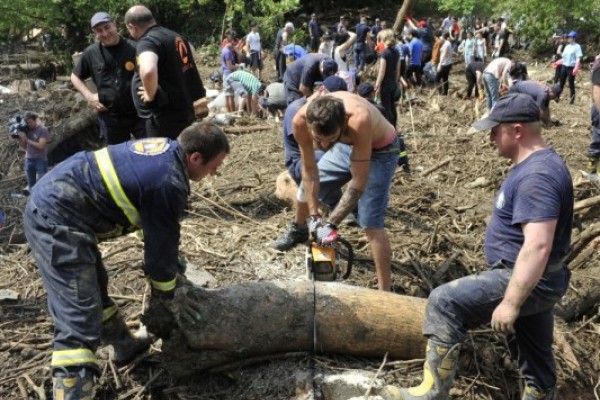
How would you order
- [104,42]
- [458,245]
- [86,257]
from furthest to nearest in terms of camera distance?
[458,245] < [104,42] < [86,257]

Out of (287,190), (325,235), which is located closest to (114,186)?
(325,235)

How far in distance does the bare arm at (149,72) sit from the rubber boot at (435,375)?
3.29m

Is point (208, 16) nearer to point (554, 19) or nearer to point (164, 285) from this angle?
point (554, 19)

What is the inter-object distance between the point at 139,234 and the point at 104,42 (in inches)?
76.0

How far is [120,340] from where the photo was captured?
3605mm

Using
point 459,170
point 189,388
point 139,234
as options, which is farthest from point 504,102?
point 459,170

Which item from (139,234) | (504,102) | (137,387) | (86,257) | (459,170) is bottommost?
(459,170)

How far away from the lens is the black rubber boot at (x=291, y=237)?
16.5ft

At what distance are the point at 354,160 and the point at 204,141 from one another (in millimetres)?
→ 1435

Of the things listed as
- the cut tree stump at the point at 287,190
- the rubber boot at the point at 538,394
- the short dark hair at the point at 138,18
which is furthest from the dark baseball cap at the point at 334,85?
the rubber boot at the point at 538,394

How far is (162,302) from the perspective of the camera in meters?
3.24

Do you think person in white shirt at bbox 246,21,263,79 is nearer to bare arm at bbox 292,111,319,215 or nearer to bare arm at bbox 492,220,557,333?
bare arm at bbox 292,111,319,215

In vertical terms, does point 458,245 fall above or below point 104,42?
below

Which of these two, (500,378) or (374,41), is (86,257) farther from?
(374,41)
